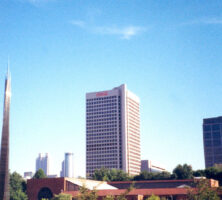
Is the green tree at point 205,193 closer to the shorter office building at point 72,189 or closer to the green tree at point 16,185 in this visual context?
the shorter office building at point 72,189

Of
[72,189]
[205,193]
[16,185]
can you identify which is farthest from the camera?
[16,185]

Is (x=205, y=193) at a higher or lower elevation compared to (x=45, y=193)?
higher

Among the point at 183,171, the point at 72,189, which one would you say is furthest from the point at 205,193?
the point at 183,171

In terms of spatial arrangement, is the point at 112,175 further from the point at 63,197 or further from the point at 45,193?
the point at 63,197

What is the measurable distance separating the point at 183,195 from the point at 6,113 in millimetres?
52263

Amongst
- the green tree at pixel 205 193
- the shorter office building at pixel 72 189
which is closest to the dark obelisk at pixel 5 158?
the green tree at pixel 205 193

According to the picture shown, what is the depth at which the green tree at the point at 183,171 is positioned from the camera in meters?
126

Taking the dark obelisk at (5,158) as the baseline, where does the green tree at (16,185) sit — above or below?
below

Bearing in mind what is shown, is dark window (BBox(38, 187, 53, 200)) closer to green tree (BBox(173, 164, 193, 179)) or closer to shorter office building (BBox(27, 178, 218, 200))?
shorter office building (BBox(27, 178, 218, 200))

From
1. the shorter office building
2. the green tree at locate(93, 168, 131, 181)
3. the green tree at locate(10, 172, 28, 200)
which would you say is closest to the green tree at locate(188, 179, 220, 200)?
the shorter office building

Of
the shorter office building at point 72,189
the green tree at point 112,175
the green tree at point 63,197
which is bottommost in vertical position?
the green tree at point 63,197

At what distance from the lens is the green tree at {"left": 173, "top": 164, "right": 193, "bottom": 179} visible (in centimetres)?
12612

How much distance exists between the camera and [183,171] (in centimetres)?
12688

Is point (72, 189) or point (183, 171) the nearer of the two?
point (72, 189)
